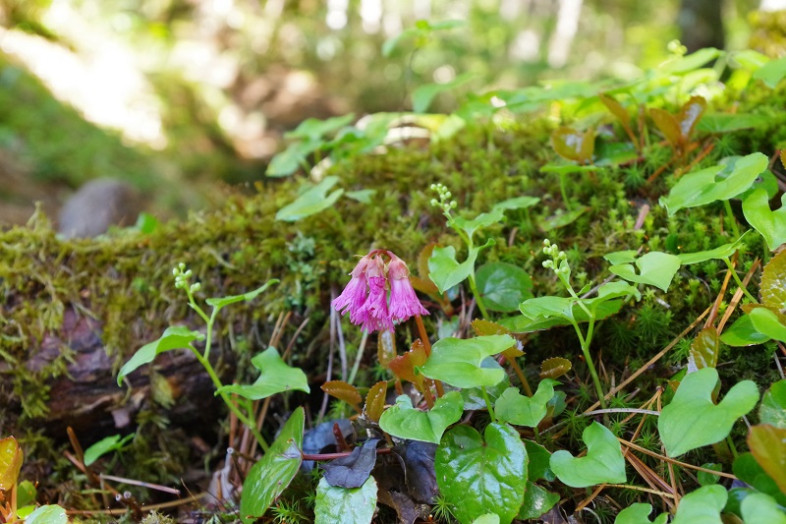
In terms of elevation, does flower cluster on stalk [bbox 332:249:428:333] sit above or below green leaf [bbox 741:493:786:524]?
above

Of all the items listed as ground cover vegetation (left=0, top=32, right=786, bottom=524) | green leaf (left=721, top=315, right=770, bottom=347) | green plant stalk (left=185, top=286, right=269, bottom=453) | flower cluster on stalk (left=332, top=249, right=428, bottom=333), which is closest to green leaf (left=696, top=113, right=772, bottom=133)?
ground cover vegetation (left=0, top=32, right=786, bottom=524)

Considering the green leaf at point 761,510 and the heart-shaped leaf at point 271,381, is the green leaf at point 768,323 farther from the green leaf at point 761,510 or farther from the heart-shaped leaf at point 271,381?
the heart-shaped leaf at point 271,381

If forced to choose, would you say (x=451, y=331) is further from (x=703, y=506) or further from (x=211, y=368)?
(x=703, y=506)

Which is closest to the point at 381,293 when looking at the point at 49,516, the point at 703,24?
the point at 49,516

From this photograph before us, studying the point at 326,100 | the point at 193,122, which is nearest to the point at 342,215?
the point at 193,122

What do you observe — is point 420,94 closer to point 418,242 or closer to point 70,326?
point 418,242

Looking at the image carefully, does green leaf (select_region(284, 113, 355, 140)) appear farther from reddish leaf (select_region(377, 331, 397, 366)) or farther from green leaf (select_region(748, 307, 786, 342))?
green leaf (select_region(748, 307, 786, 342))
